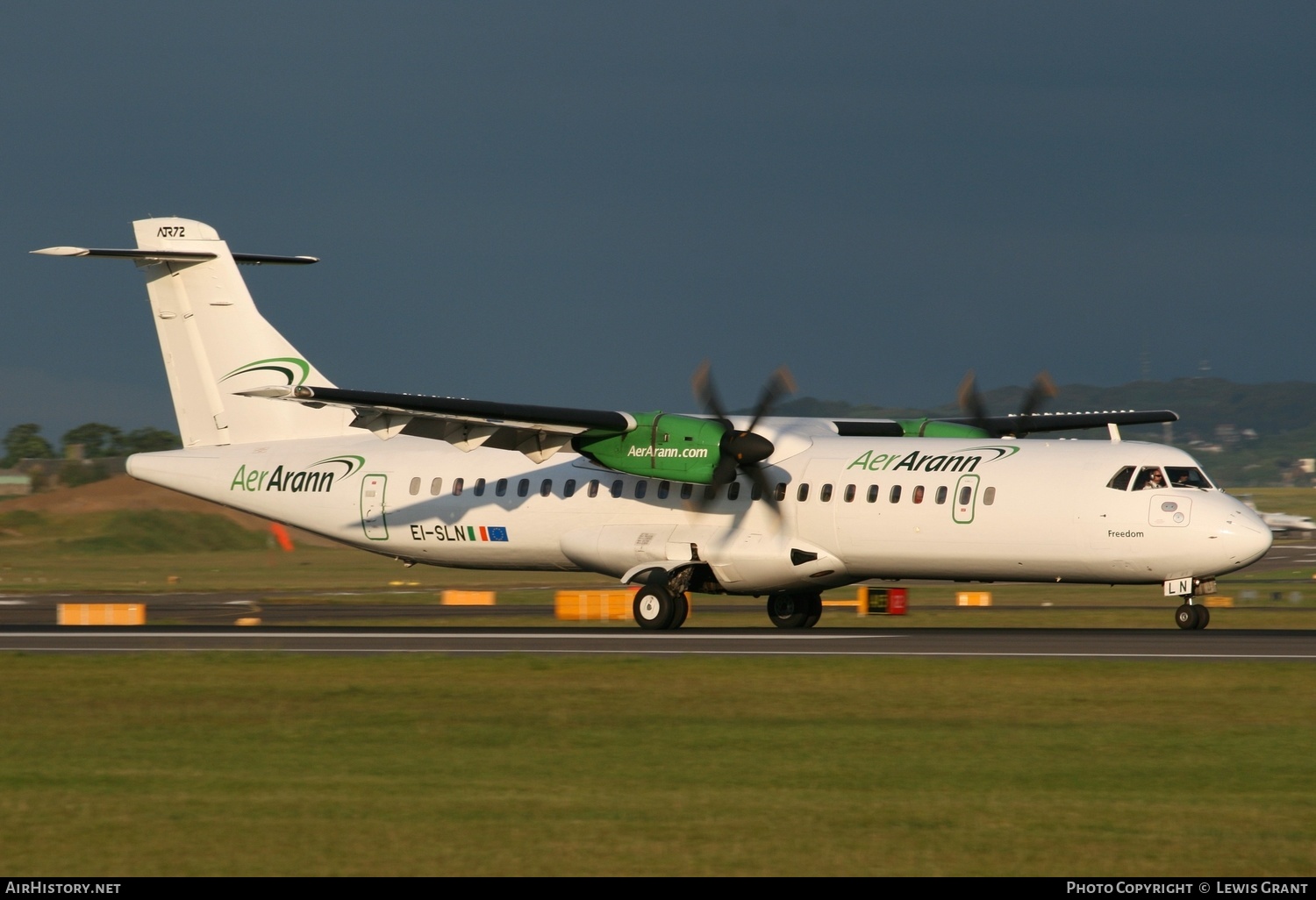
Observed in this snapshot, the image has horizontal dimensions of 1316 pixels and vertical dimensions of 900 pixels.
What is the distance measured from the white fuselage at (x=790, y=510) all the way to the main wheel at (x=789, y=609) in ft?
4.64

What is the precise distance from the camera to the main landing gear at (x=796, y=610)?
99.1 feet

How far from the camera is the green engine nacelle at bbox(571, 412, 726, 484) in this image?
27.8 m

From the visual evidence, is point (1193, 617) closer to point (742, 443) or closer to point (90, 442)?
point (742, 443)

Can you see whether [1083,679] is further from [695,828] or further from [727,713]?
[695,828]

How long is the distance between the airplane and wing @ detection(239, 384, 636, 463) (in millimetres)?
44

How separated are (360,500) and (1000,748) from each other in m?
19.3

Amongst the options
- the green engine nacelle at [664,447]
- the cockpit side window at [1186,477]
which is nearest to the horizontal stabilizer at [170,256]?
the green engine nacelle at [664,447]

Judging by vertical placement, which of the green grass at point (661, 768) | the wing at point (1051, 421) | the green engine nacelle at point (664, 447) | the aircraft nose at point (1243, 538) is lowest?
the green grass at point (661, 768)

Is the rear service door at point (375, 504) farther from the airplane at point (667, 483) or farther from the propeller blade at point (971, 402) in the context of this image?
the propeller blade at point (971, 402)

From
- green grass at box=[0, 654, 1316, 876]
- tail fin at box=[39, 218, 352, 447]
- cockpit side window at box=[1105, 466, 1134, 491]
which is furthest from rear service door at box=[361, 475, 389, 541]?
cockpit side window at box=[1105, 466, 1134, 491]

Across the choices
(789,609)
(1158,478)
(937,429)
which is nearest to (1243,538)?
(1158,478)

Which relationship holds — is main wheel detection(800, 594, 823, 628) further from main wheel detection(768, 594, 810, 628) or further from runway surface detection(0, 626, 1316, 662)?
runway surface detection(0, 626, 1316, 662)
